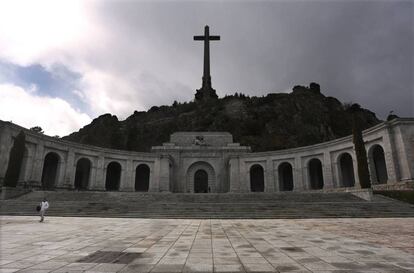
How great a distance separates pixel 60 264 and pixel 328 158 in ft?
114

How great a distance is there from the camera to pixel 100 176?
3666 cm

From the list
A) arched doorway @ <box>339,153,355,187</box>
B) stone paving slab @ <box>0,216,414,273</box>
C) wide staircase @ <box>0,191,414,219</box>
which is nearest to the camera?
stone paving slab @ <box>0,216,414,273</box>

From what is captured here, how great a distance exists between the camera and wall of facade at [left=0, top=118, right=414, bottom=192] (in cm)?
2728

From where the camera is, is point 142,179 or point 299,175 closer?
point 299,175

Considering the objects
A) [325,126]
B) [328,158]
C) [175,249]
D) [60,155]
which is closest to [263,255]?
[175,249]

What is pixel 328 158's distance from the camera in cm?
3456

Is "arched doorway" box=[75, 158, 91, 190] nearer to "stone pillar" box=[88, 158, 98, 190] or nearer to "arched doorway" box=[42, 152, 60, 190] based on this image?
"arched doorway" box=[42, 152, 60, 190]

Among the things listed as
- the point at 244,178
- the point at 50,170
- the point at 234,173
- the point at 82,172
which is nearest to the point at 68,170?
the point at 50,170

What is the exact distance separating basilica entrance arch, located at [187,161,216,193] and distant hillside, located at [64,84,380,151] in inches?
1045

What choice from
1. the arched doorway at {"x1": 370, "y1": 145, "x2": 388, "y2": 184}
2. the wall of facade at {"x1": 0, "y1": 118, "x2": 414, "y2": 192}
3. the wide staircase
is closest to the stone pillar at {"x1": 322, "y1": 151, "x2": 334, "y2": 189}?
the wall of facade at {"x1": 0, "y1": 118, "x2": 414, "y2": 192}

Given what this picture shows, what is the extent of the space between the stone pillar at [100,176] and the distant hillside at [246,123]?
33.3 meters

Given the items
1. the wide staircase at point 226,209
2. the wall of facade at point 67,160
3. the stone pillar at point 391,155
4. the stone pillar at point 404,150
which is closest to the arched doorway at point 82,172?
the wall of facade at point 67,160

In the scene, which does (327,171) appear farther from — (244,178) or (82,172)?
(82,172)

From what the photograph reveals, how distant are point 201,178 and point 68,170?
19.5 meters
